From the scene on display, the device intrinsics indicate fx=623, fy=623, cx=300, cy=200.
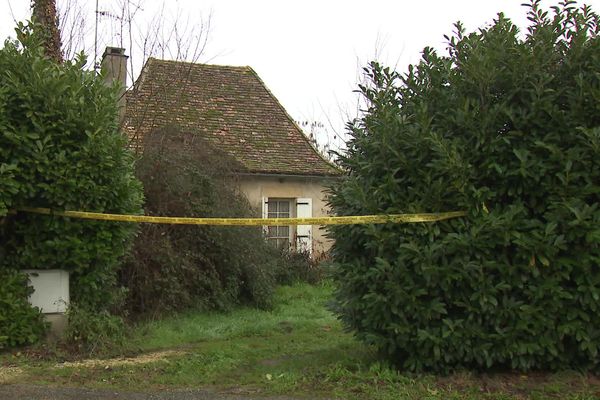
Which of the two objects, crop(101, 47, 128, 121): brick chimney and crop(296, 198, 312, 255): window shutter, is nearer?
crop(101, 47, 128, 121): brick chimney

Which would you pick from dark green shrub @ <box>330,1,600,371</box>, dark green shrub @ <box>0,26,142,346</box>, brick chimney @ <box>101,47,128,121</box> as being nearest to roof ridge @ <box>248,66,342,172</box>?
brick chimney @ <box>101,47,128,121</box>

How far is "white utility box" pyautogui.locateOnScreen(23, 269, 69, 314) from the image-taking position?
760cm

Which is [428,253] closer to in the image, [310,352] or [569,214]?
[569,214]

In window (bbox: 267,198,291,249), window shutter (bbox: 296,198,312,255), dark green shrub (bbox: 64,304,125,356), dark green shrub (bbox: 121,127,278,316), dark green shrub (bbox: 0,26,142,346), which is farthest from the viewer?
window shutter (bbox: 296,198,312,255)

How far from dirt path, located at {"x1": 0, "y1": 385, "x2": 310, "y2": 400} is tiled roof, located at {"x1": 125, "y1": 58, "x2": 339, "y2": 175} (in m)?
6.55

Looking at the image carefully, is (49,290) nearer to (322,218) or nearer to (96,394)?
(96,394)

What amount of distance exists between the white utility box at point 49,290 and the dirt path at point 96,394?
6.04 feet

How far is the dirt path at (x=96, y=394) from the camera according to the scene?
18.2 feet

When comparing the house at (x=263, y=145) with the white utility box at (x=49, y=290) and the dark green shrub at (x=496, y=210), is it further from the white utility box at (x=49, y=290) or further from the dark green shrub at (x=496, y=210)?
the dark green shrub at (x=496, y=210)

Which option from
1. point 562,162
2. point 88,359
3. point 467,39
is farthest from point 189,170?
point 562,162

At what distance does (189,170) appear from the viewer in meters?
11.2

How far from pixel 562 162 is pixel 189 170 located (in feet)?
23.0

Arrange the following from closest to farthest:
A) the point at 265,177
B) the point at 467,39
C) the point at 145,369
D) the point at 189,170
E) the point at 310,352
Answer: the point at 467,39
the point at 145,369
the point at 310,352
the point at 189,170
the point at 265,177

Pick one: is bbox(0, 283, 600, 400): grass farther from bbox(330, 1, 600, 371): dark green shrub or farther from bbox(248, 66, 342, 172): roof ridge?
bbox(248, 66, 342, 172): roof ridge
